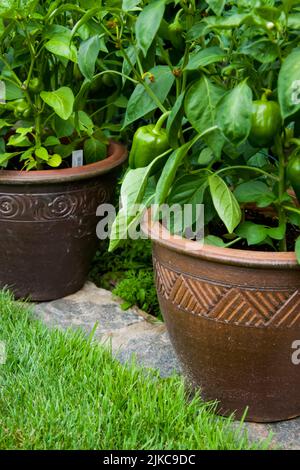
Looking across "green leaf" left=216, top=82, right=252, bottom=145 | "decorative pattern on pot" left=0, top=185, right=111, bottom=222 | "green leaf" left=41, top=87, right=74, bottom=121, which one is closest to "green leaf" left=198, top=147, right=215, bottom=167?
"green leaf" left=216, top=82, right=252, bottom=145

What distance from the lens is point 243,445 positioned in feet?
5.32

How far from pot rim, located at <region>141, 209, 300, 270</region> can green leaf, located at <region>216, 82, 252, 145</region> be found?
0.28 metres

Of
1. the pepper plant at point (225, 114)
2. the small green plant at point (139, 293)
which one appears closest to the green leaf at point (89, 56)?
the pepper plant at point (225, 114)

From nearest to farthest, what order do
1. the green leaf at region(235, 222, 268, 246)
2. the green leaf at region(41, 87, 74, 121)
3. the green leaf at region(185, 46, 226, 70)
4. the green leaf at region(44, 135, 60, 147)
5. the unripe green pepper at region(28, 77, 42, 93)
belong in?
the green leaf at region(185, 46, 226, 70) → the green leaf at region(235, 222, 268, 246) → the green leaf at region(41, 87, 74, 121) → the unripe green pepper at region(28, 77, 42, 93) → the green leaf at region(44, 135, 60, 147)

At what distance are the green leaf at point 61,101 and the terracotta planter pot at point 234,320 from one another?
0.56 metres

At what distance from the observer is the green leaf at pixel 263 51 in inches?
56.6

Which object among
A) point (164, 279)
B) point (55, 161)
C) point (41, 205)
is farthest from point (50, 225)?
point (164, 279)

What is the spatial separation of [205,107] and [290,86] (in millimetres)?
274

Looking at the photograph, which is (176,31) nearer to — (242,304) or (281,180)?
→ (281,180)

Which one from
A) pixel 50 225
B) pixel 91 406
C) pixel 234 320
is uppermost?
pixel 50 225

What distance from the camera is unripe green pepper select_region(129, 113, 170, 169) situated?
168 cm

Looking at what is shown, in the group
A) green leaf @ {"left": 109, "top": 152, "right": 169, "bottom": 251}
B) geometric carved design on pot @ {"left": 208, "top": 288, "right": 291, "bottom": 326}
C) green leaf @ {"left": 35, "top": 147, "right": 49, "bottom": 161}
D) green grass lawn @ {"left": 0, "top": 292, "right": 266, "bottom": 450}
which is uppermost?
green leaf @ {"left": 35, "top": 147, "right": 49, "bottom": 161}

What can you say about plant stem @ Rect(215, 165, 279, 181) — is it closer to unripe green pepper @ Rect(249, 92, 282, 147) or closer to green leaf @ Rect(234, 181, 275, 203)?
green leaf @ Rect(234, 181, 275, 203)

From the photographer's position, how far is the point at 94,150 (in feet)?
8.02
